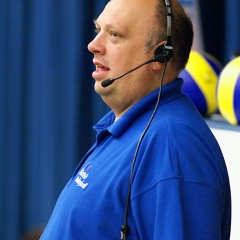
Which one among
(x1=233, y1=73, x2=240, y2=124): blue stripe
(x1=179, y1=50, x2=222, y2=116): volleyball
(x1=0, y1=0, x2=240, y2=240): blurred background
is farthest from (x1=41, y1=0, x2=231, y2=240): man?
(x1=0, y1=0, x2=240, y2=240): blurred background

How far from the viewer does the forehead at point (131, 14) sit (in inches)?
44.4

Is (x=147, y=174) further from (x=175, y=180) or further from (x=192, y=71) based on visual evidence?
(x=192, y=71)

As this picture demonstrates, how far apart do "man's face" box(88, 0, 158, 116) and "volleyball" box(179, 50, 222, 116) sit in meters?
0.70

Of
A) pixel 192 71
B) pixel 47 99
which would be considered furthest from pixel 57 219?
pixel 47 99

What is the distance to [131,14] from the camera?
3.72ft

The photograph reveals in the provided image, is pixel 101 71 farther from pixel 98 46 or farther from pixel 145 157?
→ pixel 145 157

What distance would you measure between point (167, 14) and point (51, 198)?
174 centimetres

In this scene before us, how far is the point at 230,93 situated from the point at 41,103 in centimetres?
122

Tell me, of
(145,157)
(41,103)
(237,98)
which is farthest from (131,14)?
(41,103)

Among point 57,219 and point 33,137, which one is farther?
point 33,137

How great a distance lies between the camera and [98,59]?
117 cm

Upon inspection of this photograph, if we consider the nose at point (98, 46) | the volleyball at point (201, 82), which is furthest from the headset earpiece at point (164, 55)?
the volleyball at point (201, 82)

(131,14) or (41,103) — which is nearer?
(131,14)

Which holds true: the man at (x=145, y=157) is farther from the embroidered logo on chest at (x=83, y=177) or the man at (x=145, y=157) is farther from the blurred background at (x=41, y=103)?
the blurred background at (x=41, y=103)
